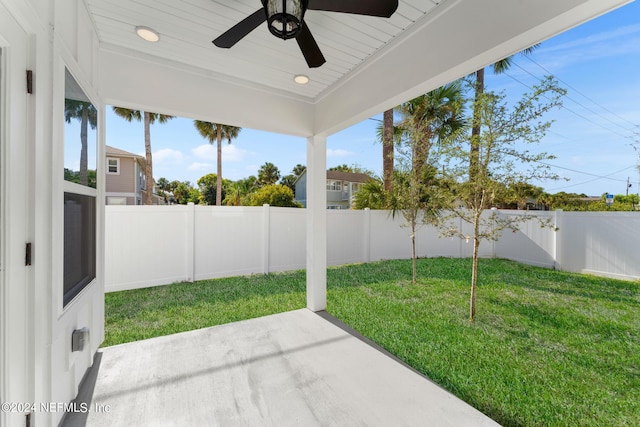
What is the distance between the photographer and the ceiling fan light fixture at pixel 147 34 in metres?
2.00

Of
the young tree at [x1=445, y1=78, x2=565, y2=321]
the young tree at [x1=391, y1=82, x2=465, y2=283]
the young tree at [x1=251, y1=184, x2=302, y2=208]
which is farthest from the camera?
the young tree at [x1=251, y1=184, x2=302, y2=208]

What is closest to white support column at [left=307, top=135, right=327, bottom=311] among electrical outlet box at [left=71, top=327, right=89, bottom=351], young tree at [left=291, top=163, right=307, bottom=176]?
electrical outlet box at [left=71, top=327, right=89, bottom=351]

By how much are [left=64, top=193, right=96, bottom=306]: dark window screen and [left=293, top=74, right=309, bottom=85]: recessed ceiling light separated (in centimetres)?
207

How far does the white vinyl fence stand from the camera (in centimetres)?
442

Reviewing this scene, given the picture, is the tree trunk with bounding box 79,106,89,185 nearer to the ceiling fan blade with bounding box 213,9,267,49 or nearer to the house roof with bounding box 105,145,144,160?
the ceiling fan blade with bounding box 213,9,267,49

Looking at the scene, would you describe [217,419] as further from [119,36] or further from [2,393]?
[119,36]

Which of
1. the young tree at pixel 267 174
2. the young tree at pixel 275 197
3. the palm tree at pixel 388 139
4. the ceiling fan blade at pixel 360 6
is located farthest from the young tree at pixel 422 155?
the young tree at pixel 267 174

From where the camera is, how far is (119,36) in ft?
6.91

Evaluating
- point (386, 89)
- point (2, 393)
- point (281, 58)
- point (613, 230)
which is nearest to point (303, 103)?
point (281, 58)

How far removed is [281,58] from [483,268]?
241 inches

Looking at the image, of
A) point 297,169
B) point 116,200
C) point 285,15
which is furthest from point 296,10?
point 297,169

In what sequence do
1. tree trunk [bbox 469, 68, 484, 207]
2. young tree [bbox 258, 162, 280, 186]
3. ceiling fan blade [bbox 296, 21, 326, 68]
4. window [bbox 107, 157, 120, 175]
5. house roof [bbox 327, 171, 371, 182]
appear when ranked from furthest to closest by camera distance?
young tree [bbox 258, 162, 280, 186], house roof [bbox 327, 171, 371, 182], window [bbox 107, 157, 120, 175], tree trunk [bbox 469, 68, 484, 207], ceiling fan blade [bbox 296, 21, 326, 68]

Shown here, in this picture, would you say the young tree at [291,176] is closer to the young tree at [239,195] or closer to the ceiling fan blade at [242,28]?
the young tree at [239,195]

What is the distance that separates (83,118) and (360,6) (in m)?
1.92
